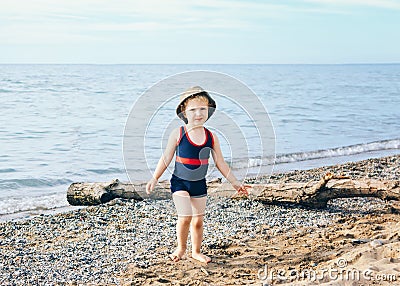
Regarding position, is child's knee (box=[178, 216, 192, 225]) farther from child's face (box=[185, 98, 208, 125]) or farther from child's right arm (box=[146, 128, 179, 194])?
child's face (box=[185, 98, 208, 125])

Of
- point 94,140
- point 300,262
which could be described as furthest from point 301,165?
point 300,262

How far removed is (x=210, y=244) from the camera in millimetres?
5852

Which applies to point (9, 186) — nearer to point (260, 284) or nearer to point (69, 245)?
point (69, 245)

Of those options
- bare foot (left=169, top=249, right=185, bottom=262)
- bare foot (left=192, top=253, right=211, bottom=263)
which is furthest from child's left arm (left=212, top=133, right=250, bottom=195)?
bare foot (left=169, top=249, right=185, bottom=262)

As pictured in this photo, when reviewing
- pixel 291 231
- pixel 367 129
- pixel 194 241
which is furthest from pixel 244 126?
pixel 194 241

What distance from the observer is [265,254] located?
5.45 meters

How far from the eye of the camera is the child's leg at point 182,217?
16.2 feet

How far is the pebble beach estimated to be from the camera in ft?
15.8

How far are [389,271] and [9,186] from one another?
7.89m

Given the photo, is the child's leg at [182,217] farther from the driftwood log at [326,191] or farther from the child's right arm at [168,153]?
the driftwood log at [326,191]

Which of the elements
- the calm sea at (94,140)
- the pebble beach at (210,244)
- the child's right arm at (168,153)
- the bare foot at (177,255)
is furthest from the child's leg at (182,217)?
the calm sea at (94,140)

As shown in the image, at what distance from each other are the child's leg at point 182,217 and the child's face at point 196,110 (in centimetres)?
68

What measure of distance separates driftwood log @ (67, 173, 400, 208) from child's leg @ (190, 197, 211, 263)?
152 cm

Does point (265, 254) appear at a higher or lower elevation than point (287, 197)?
lower
